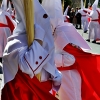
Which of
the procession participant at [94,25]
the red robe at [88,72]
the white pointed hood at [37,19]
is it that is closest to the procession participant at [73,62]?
the red robe at [88,72]

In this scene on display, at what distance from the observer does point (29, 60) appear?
8.98 ft

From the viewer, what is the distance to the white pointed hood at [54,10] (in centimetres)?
370

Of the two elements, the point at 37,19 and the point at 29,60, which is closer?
the point at 29,60

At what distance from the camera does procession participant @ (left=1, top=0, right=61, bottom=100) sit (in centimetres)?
277

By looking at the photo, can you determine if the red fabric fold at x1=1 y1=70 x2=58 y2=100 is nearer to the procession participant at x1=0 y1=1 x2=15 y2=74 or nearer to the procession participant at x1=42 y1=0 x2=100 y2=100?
the procession participant at x1=42 y1=0 x2=100 y2=100

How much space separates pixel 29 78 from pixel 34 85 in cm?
8

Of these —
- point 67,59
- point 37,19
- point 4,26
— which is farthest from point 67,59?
point 4,26

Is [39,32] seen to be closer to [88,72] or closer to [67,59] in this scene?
[67,59]

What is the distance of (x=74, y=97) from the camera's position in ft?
12.9

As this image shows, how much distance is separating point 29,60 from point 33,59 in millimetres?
36

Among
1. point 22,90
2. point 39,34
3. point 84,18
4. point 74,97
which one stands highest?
point 39,34

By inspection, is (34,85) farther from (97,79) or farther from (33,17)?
(97,79)

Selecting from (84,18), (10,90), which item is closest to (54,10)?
(10,90)

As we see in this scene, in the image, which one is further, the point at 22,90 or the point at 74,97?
the point at 74,97
